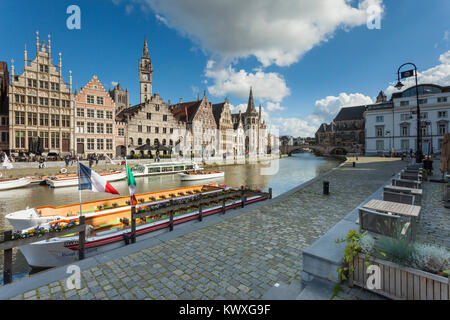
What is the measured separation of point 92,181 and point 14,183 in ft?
64.7

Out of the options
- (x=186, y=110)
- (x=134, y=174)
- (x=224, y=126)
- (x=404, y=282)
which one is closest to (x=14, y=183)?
(x=134, y=174)

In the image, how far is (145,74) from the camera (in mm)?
57438

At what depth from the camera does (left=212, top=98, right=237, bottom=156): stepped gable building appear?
64.5m

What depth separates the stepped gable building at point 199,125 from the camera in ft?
179

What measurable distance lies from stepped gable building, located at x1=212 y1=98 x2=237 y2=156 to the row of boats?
31.6 m

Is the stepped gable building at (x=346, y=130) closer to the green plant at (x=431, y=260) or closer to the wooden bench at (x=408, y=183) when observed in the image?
the wooden bench at (x=408, y=183)

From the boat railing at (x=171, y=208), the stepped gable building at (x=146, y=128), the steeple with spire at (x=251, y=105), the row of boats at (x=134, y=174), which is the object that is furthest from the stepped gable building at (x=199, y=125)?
the boat railing at (x=171, y=208)

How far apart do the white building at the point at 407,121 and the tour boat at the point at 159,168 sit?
49128 millimetres

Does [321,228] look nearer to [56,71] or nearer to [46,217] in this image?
[46,217]

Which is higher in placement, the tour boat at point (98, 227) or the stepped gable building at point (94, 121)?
the stepped gable building at point (94, 121)

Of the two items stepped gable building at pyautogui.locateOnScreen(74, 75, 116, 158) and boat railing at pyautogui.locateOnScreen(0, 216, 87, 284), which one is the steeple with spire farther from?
boat railing at pyautogui.locateOnScreen(0, 216, 87, 284)

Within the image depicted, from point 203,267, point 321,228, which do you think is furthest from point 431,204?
point 203,267

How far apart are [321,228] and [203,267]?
444cm
